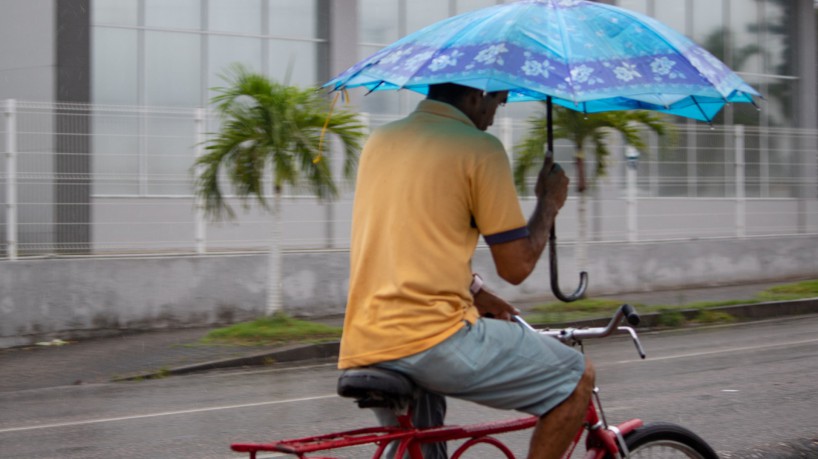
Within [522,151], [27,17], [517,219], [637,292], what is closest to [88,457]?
[517,219]

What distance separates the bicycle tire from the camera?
3.54 m

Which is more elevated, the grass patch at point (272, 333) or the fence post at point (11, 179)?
the fence post at point (11, 179)

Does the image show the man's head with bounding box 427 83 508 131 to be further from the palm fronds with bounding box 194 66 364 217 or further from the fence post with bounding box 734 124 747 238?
the fence post with bounding box 734 124 747 238

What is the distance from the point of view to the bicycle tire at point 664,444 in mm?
3535

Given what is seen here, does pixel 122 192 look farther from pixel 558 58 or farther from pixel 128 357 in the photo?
pixel 558 58

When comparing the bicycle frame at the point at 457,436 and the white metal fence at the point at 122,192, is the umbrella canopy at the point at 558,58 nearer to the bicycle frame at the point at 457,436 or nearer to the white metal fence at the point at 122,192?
the bicycle frame at the point at 457,436

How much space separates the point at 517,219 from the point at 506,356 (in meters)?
0.41

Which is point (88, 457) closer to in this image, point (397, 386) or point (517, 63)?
point (397, 386)

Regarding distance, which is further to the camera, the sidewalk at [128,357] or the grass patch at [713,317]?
the grass patch at [713,317]

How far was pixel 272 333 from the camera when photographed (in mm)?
11234

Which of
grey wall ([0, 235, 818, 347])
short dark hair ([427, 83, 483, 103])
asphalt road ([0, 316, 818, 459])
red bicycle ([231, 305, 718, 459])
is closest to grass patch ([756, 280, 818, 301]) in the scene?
grey wall ([0, 235, 818, 347])

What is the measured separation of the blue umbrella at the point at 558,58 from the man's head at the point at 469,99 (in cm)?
9

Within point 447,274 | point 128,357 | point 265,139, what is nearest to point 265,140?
point 265,139

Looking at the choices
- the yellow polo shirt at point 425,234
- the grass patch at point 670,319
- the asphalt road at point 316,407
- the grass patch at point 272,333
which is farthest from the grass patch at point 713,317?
the yellow polo shirt at point 425,234
